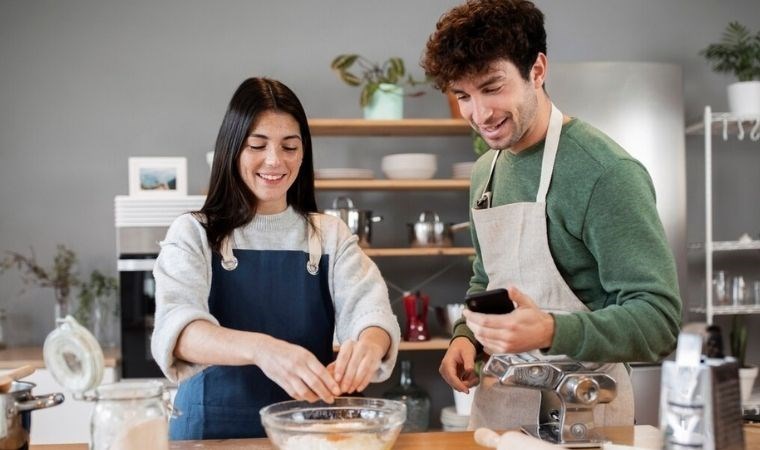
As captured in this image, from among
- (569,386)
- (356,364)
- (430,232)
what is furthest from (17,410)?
(430,232)

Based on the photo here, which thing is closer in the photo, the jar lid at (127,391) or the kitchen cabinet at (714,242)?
the jar lid at (127,391)

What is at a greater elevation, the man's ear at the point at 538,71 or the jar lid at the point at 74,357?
the man's ear at the point at 538,71

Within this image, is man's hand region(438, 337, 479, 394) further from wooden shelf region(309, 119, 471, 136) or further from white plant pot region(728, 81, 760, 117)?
white plant pot region(728, 81, 760, 117)

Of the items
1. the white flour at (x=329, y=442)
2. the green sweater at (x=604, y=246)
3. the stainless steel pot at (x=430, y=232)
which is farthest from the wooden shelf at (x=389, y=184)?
the white flour at (x=329, y=442)

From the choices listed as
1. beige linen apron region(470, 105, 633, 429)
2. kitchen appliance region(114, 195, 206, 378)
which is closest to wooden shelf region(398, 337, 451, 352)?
kitchen appliance region(114, 195, 206, 378)

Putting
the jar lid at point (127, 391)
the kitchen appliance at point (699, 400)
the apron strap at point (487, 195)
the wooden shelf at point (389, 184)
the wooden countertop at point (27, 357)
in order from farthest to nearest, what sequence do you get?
the wooden shelf at point (389, 184), the wooden countertop at point (27, 357), the apron strap at point (487, 195), the jar lid at point (127, 391), the kitchen appliance at point (699, 400)

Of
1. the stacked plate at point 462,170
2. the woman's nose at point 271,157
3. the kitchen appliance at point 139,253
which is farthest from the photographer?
the stacked plate at point 462,170

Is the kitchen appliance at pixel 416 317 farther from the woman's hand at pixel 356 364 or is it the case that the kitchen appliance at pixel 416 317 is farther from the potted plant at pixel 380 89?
the woman's hand at pixel 356 364

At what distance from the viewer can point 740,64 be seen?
12.7 ft

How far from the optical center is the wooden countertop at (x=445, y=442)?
129cm

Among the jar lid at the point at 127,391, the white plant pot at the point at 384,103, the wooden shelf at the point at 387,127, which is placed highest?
the white plant pot at the point at 384,103

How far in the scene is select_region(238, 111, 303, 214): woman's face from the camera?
160cm

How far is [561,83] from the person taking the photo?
11.4 feet

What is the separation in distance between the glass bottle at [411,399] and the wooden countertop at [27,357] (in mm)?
1230
